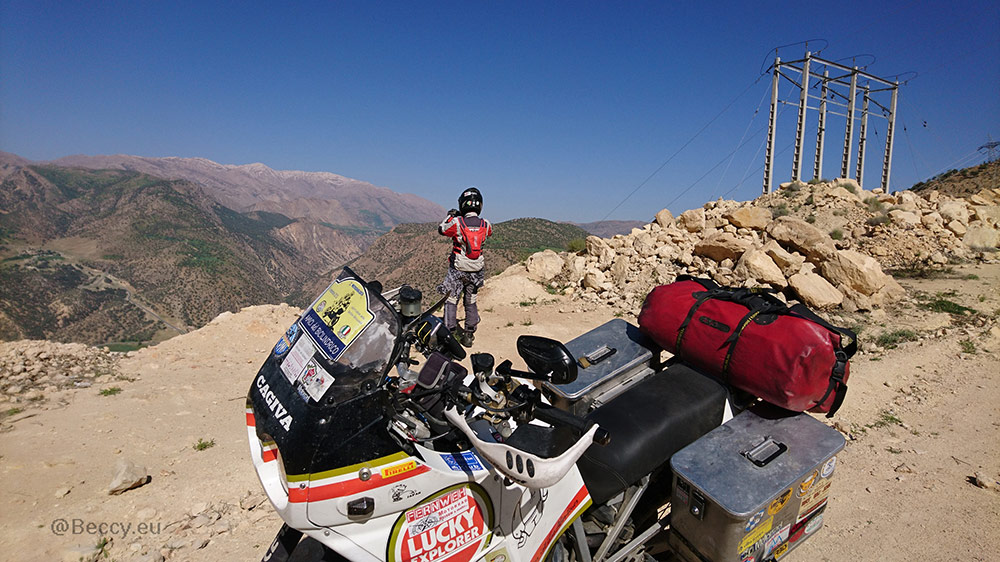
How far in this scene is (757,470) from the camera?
88.9 inches

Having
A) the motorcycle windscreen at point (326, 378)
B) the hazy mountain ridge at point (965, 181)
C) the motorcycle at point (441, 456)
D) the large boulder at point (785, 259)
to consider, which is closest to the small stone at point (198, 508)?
the motorcycle at point (441, 456)

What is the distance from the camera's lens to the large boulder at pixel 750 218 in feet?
38.0

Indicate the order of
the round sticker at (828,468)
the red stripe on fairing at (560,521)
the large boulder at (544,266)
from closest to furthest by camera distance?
1. the red stripe on fairing at (560,521)
2. the round sticker at (828,468)
3. the large boulder at (544,266)

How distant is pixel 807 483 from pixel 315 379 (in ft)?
7.96

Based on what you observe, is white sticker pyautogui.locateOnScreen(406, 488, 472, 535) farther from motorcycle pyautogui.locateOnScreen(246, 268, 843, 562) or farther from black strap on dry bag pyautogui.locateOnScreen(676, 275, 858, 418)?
black strap on dry bag pyautogui.locateOnScreen(676, 275, 858, 418)

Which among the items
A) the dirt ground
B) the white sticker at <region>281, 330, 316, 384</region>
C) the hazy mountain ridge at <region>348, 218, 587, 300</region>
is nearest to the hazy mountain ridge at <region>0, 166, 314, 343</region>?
the hazy mountain ridge at <region>348, 218, 587, 300</region>

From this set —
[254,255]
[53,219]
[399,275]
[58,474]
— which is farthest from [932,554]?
[53,219]

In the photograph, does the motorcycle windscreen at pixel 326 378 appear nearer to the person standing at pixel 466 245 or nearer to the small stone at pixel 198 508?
the small stone at pixel 198 508

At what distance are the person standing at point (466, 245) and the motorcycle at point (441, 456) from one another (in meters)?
4.82

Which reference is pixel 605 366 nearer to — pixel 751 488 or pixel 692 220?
pixel 751 488

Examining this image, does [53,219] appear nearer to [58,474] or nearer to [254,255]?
[254,255]

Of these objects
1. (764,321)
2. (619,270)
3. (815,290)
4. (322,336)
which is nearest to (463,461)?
(322,336)

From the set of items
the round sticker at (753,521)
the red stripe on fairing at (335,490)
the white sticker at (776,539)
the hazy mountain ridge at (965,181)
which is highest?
the red stripe on fairing at (335,490)

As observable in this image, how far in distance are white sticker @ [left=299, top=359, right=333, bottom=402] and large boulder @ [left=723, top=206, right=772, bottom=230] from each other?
12283mm
